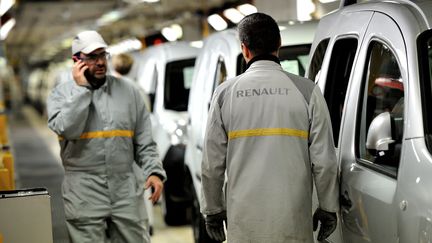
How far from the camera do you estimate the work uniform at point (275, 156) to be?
4.04m

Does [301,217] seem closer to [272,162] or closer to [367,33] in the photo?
[272,162]

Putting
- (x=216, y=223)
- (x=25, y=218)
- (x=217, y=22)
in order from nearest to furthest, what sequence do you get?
(x=216, y=223), (x=25, y=218), (x=217, y=22)

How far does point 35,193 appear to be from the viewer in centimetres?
444

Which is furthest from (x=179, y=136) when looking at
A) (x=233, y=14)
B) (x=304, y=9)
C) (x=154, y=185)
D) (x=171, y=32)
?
(x=171, y=32)

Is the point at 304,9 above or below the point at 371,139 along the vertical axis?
above

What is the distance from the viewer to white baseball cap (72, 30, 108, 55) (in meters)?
5.30

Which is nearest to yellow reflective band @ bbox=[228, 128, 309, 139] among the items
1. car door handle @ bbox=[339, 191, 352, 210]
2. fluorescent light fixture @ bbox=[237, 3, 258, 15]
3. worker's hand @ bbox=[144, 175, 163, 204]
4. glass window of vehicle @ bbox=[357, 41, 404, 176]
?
glass window of vehicle @ bbox=[357, 41, 404, 176]

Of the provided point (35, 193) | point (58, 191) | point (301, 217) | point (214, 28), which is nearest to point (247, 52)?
point (301, 217)

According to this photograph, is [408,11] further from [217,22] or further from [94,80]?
[217,22]

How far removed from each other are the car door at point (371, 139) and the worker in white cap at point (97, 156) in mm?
1475

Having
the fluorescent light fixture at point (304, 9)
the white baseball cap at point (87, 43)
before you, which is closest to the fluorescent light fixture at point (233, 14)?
the fluorescent light fixture at point (304, 9)

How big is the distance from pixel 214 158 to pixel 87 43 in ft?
5.07

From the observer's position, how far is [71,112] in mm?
5195

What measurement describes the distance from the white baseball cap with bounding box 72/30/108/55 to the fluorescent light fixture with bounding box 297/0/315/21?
224 inches
